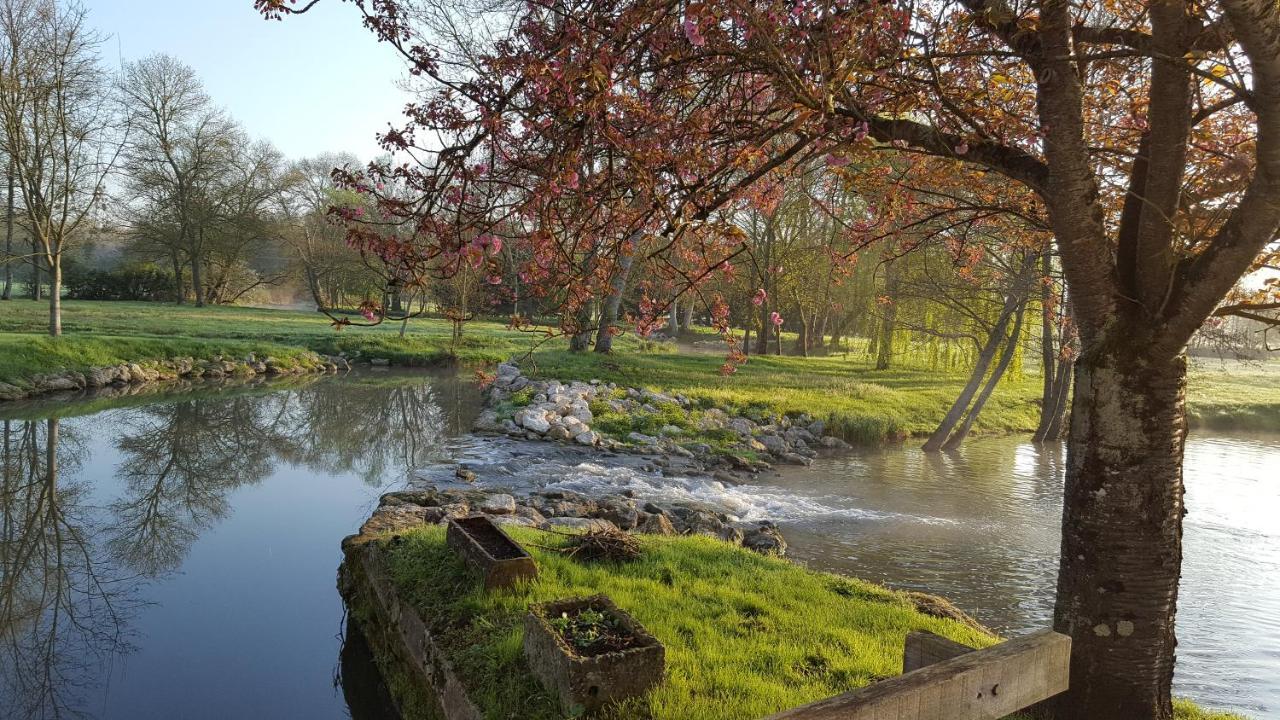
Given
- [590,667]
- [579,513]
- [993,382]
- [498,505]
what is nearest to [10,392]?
[498,505]

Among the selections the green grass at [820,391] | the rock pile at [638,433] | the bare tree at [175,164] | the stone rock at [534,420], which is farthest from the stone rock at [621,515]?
the bare tree at [175,164]

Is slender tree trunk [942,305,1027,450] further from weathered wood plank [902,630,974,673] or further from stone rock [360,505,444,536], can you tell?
weathered wood plank [902,630,974,673]

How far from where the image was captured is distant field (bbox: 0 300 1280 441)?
19375mm

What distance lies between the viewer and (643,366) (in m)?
23.5

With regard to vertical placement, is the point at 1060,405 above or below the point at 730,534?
above

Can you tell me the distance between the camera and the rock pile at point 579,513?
338 inches

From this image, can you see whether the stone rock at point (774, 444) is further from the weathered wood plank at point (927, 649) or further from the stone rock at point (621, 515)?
the weathered wood plank at point (927, 649)

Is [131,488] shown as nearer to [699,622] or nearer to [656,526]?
[656,526]

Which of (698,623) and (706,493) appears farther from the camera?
(706,493)

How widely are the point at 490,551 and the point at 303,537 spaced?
16.4 feet

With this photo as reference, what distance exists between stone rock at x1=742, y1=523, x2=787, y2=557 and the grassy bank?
207 cm

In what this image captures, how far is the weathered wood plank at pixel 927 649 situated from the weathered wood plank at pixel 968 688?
401mm

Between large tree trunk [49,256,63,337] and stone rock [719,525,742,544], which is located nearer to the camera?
stone rock [719,525,742,544]

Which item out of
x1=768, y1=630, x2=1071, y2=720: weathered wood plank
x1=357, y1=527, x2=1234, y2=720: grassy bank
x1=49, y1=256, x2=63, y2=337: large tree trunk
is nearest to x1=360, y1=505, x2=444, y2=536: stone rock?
x1=357, y1=527, x2=1234, y2=720: grassy bank
